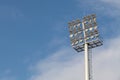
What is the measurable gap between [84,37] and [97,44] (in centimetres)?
249

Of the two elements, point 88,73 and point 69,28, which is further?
point 69,28

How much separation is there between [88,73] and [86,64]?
1443 mm

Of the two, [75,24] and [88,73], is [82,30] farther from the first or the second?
[88,73]

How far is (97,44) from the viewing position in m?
56.9

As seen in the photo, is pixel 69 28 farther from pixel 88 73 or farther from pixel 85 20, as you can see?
pixel 88 73

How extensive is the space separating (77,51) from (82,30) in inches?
130

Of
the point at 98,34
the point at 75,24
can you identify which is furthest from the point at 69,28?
the point at 98,34

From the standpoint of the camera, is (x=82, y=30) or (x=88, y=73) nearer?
(x=88, y=73)

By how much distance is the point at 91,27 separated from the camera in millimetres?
58156

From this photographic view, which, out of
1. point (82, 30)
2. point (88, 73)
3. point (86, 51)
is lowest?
point (88, 73)

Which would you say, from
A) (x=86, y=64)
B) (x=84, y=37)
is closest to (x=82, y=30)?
(x=84, y=37)

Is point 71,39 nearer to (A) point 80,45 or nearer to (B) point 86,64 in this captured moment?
(A) point 80,45

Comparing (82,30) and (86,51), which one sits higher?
(82,30)

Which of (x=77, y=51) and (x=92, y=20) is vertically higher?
(x=92, y=20)
